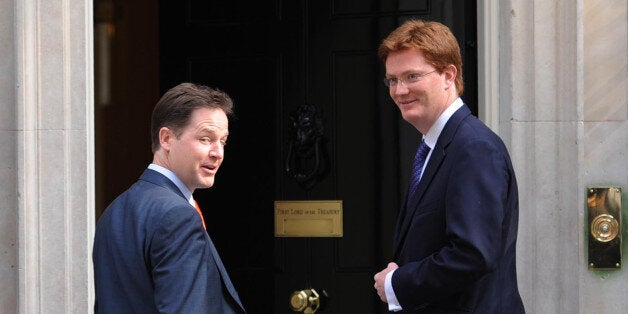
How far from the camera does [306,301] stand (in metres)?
5.79

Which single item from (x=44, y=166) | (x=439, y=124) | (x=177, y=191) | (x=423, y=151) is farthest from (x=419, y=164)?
(x=44, y=166)

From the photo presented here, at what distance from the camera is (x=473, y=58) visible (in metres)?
5.63

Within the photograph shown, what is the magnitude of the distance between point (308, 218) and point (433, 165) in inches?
102

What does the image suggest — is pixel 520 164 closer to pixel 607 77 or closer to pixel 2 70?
pixel 607 77

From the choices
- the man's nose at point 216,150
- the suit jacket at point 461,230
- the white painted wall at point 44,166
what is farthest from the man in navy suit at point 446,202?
the white painted wall at point 44,166

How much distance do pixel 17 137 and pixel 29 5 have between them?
0.63 m

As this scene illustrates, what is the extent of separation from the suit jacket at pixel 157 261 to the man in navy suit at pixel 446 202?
627mm

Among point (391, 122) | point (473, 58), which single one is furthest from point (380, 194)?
point (473, 58)

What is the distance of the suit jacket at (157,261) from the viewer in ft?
9.41

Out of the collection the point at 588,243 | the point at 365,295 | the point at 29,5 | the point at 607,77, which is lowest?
the point at 365,295

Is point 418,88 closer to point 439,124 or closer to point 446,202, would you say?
point 439,124

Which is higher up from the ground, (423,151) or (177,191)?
(423,151)

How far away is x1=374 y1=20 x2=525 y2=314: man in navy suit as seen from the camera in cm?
313

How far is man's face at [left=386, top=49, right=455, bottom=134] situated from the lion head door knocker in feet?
7.90
